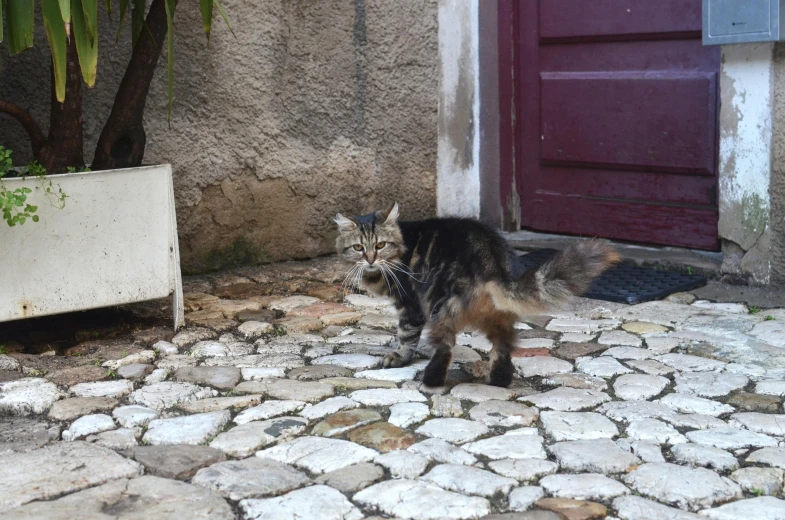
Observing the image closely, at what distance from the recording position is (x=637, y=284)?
4625 millimetres

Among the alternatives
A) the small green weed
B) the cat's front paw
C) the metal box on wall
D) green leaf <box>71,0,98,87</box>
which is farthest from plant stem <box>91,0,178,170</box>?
the metal box on wall

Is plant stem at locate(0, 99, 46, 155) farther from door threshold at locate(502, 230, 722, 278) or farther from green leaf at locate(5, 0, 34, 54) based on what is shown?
door threshold at locate(502, 230, 722, 278)

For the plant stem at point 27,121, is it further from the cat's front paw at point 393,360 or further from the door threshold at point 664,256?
the door threshold at point 664,256

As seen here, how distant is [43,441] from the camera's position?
285 centimetres

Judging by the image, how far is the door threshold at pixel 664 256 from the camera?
186 inches

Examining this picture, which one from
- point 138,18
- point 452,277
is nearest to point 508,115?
point 138,18

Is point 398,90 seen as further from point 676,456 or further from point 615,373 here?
point 676,456

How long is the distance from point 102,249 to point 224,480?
163 centimetres

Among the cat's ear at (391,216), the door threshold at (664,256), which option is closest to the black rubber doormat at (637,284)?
the door threshold at (664,256)

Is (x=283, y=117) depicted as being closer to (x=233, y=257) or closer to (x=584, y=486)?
(x=233, y=257)

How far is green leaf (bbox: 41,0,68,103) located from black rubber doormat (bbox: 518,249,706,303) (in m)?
2.13

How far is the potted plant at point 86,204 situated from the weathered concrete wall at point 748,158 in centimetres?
242

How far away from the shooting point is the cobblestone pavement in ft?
7.90

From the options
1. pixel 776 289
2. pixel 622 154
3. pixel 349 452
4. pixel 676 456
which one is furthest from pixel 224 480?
pixel 622 154
